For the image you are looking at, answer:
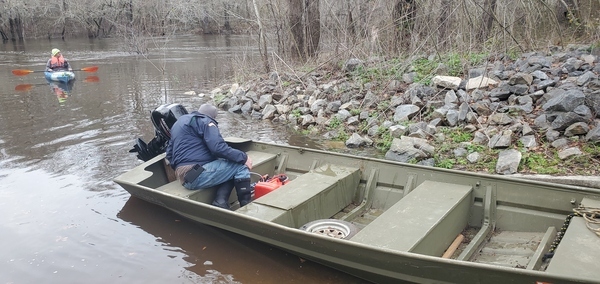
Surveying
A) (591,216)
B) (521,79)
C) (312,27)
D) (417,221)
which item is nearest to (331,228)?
(417,221)

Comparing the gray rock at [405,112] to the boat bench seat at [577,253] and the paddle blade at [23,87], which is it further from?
the paddle blade at [23,87]

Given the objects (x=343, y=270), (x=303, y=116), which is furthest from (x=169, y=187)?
(x=303, y=116)

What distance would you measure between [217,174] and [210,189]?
0.31m

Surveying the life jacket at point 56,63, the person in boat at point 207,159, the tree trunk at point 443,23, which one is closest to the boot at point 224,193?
the person in boat at point 207,159

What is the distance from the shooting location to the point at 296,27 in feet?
46.1

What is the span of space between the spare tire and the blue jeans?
1244 millimetres

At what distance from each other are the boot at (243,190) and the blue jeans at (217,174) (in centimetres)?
5

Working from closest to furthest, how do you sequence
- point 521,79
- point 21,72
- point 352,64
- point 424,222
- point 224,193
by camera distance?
point 424,222
point 224,193
point 521,79
point 352,64
point 21,72

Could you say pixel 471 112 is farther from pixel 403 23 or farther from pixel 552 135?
pixel 403 23

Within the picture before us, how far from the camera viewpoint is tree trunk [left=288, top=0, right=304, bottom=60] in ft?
45.4

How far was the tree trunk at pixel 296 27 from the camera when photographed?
45.4ft

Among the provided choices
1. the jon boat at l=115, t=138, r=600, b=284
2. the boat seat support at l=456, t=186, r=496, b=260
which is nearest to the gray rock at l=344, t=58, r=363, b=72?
the jon boat at l=115, t=138, r=600, b=284

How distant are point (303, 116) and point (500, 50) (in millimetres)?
4509

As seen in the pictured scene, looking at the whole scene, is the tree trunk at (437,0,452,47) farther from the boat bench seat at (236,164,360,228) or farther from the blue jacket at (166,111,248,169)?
the blue jacket at (166,111,248,169)
